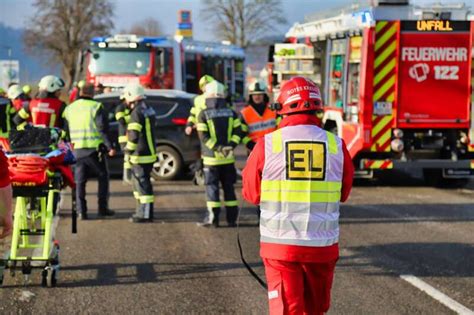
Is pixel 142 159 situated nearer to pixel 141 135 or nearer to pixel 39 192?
pixel 141 135

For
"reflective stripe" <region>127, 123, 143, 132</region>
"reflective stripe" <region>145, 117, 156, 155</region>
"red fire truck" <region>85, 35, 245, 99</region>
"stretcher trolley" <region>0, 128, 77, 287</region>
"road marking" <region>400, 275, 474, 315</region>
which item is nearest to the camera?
"road marking" <region>400, 275, 474, 315</region>

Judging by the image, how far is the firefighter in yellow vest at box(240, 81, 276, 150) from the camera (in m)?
10.6

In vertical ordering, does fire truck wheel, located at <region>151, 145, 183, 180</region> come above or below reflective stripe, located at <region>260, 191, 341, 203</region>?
below

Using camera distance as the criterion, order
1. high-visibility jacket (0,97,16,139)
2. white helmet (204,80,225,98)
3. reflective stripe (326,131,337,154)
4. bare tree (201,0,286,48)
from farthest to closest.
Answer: bare tree (201,0,286,48) < high-visibility jacket (0,97,16,139) < white helmet (204,80,225,98) < reflective stripe (326,131,337,154)

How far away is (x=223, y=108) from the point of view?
10.5m

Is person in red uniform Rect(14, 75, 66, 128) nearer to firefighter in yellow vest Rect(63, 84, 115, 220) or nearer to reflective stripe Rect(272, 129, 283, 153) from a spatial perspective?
firefighter in yellow vest Rect(63, 84, 115, 220)

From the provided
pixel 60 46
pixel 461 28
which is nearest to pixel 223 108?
pixel 461 28

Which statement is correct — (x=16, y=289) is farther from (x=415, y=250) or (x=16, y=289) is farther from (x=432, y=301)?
(x=415, y=250)

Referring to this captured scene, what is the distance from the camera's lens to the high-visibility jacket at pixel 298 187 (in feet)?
16.2

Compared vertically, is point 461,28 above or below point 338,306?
above

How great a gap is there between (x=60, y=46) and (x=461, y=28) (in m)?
52.6

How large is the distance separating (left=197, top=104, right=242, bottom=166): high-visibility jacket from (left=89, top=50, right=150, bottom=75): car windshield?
506 inches

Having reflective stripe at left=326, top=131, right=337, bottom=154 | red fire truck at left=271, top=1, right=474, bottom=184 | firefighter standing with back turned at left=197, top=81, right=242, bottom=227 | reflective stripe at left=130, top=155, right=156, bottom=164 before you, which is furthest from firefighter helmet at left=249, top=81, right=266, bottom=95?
reflective stripe at left=326, top=131, right=337, bottom=154

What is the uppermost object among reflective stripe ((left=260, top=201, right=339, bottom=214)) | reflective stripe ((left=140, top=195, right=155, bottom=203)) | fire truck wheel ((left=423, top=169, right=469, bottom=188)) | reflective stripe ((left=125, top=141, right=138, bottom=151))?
reflective stripe ((left=260, top=201, right=339, bottom=214))
